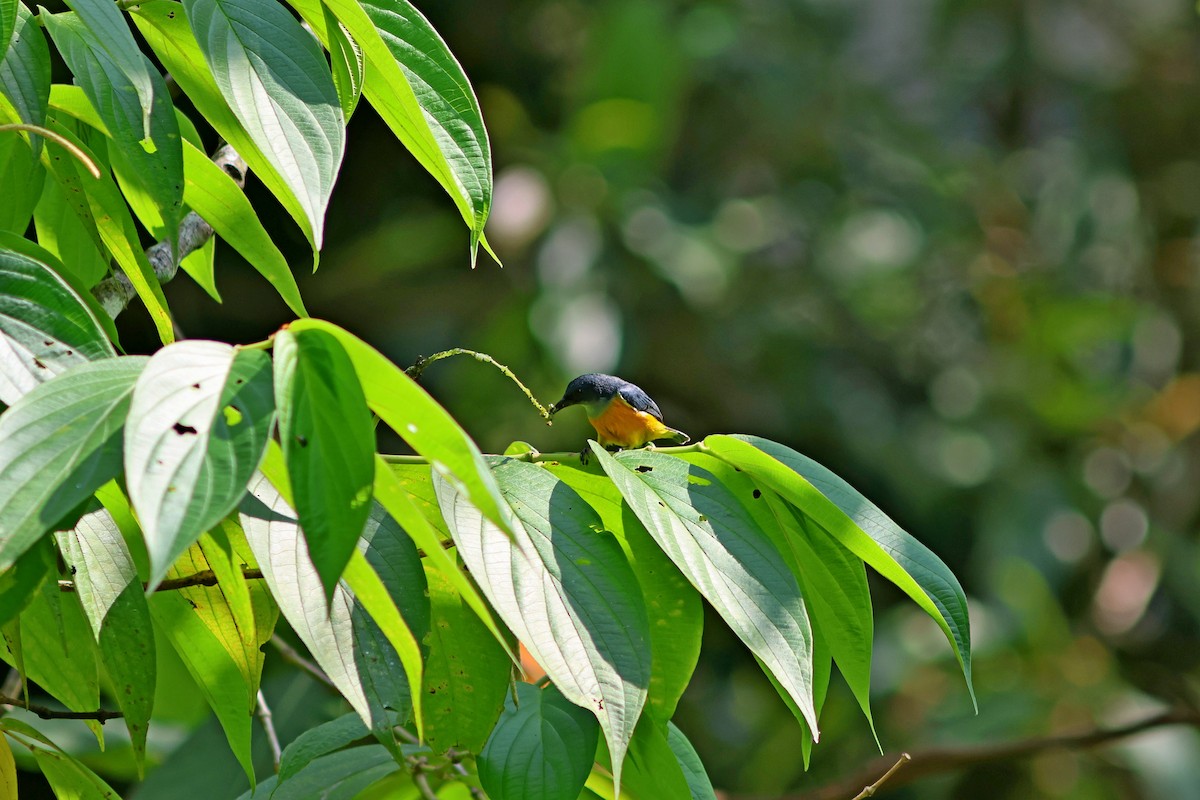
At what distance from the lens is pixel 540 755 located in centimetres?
90

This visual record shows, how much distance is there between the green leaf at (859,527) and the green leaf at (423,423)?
30 cm

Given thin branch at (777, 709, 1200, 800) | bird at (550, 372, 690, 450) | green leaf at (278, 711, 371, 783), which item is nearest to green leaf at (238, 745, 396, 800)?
green leaf at (278, 711, 371, 783)

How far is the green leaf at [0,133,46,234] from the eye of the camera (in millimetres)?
963

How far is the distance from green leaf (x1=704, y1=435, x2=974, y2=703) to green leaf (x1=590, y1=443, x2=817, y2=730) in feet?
0.12

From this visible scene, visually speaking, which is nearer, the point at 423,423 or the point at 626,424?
the point at 423,423

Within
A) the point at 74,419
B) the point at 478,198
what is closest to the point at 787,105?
the point at 478,198

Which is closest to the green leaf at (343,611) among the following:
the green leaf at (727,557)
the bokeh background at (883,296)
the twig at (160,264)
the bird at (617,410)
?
the green leaf at (727,557)

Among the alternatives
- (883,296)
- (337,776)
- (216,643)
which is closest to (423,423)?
(216,643)

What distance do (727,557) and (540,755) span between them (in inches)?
8.7

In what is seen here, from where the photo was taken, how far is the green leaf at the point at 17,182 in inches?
37.9

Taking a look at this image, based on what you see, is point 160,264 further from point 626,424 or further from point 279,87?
point 626,424

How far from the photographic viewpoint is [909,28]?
5867 millimetres

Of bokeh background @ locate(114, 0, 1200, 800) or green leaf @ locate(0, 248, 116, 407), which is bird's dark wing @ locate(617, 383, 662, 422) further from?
bokeh background @ locate(114, 0, 1200, 800)

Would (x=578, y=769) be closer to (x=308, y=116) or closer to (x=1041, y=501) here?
(x=308, y=116)
